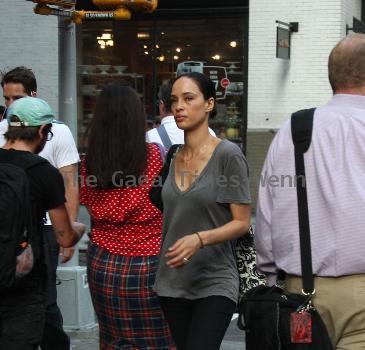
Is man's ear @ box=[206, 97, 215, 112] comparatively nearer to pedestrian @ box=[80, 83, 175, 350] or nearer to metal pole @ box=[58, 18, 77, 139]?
pedestrian @ box=[80, 83, 175, 350]

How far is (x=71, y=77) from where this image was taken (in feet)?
25.9

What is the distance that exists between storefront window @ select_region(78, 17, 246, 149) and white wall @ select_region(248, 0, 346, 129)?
82 centimetres

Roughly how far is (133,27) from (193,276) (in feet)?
43.8

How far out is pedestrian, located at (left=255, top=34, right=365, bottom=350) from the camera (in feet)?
10.6

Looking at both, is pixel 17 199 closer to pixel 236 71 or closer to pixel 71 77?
pixel 71 77

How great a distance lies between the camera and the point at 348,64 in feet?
11.0

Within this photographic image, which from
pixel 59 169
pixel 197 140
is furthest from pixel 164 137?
pixel 197 140

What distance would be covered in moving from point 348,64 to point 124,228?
1738mm

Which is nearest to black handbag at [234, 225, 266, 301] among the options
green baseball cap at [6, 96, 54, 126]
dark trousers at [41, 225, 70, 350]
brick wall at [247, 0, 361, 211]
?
green baseball cap at [6, 96, 54, 126]

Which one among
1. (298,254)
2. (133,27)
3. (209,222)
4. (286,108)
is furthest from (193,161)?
(133,27)

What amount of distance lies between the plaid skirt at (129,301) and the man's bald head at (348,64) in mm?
1637

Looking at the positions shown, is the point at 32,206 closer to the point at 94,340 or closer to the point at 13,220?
the point at 13,220

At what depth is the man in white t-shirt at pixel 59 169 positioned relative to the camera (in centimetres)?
566

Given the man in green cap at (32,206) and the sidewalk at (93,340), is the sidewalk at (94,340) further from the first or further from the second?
the man in green cap at (32,206)
